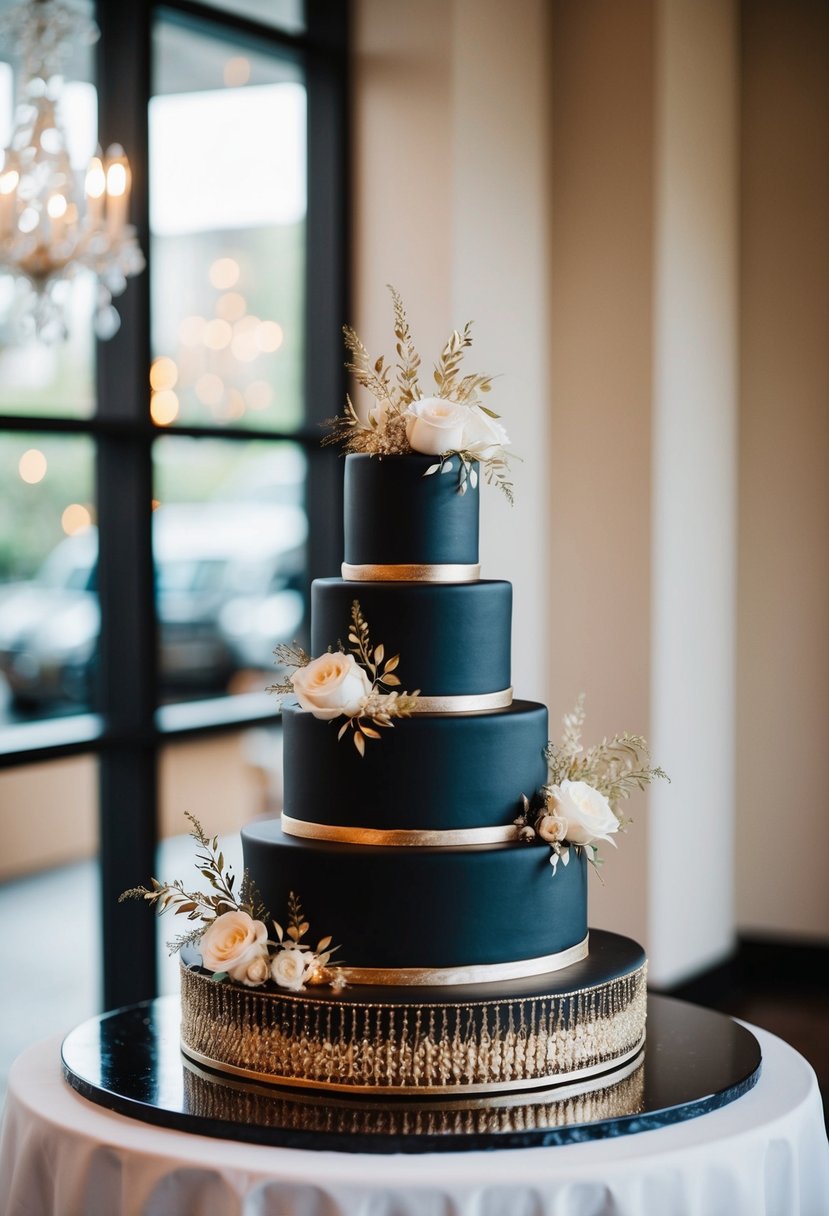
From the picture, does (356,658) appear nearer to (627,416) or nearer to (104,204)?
(104,204)

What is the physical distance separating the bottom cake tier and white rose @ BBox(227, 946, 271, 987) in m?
0.02

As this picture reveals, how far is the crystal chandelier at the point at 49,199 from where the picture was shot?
3041 millimetres

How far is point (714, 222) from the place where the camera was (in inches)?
193

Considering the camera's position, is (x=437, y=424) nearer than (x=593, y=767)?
Yes

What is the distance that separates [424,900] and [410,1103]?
0.87 ft

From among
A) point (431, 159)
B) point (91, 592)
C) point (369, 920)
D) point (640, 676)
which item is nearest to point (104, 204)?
point (91, 592)

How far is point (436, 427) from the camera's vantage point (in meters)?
2.23

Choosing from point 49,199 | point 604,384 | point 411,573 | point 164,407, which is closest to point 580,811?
point 411,573

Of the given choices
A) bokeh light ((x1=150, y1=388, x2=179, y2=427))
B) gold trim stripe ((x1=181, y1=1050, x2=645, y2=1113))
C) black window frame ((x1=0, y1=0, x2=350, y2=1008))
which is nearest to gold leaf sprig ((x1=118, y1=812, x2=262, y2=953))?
gold trim stripe ((x1=181, y1=1050, x2=645, y2=1113))

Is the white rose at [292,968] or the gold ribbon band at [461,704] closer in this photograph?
the white rose at [292,968]

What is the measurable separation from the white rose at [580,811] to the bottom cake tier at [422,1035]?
7.9 inches

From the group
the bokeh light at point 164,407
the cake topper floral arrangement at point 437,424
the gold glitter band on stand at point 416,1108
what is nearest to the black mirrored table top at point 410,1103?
the gold glitter band on stand at point 416,1108

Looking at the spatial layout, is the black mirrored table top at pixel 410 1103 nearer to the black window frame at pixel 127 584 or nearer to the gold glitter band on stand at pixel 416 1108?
the gold glitter band on stand at pixel 416 1108

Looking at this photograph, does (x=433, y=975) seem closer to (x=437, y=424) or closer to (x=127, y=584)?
(x=437, y=424)
